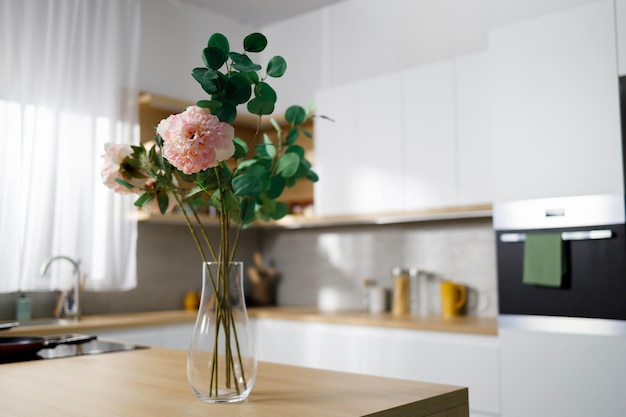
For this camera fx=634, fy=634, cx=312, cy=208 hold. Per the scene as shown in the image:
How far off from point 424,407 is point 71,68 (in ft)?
10.7

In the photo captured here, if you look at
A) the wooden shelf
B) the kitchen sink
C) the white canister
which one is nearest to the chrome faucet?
the kitchen sink

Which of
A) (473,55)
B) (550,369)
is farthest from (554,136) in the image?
(550,369)

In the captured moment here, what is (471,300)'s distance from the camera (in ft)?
12.7

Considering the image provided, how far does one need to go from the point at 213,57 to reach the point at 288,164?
328 millimetres

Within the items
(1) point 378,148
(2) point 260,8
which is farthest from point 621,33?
(2) point 260,8

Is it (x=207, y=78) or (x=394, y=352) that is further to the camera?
(x=394, y=352)

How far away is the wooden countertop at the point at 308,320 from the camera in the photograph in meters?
3.22

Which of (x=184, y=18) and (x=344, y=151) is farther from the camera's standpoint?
(x=184, y=18)

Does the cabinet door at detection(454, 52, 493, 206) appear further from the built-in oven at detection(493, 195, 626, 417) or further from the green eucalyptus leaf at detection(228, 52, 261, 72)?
the green eucalyptus leaf at detection(228, 52, 261, 72)

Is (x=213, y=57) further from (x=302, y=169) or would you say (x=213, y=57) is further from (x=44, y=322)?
(x=44, y=322)

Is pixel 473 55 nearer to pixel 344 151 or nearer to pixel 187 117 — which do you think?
pixel 344 151

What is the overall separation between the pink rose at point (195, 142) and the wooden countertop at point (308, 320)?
2.24m

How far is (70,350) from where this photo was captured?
212 centimetres

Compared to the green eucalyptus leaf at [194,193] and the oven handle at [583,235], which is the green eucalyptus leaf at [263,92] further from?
the oven handle at [583,235]
